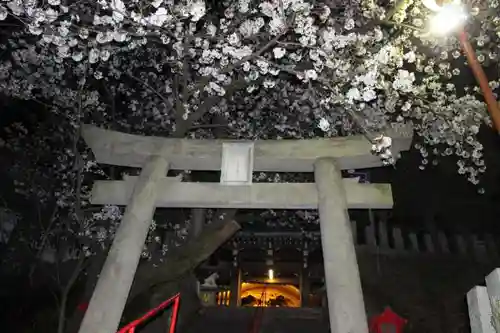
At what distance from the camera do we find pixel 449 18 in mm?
4676

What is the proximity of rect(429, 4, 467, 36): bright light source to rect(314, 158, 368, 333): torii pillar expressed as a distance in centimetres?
217

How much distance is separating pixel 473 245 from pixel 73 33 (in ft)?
47.9

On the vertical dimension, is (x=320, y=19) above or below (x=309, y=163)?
above

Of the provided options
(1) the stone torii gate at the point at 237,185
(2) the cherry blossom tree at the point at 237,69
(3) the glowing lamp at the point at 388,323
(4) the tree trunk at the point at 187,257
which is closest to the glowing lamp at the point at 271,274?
(3) the glowing lamp at the point at 388,323

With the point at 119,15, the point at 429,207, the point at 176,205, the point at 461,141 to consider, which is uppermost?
the point at 429,207

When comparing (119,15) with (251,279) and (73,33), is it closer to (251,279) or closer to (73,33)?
(73,33)

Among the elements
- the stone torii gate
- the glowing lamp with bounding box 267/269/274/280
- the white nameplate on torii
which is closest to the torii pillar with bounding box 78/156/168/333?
the stone torii gate

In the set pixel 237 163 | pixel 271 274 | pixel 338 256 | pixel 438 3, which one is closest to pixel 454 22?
pixel 438 3

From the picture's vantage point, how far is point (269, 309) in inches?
546

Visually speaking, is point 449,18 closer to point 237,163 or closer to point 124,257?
point 237,163

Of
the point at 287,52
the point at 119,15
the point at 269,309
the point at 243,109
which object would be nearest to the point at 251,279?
the point at 269,309

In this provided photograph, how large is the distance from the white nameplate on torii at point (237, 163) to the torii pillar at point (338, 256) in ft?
3.06

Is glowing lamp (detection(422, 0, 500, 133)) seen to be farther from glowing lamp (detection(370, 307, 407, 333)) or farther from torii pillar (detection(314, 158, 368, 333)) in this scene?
glowing lamp (detection(370, 307, 407, 333))

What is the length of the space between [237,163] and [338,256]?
6.28ft
